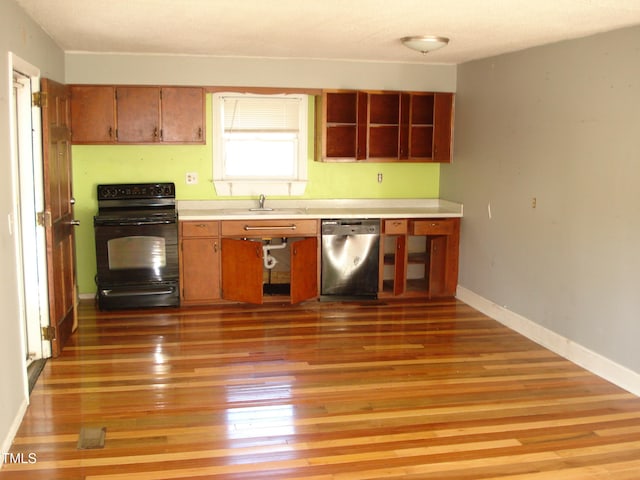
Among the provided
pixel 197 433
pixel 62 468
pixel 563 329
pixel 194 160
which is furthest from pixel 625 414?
pixel 194 160

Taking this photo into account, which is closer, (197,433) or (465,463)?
(465,463)

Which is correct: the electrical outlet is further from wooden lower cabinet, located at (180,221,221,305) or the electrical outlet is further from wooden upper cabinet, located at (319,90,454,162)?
wooden upper cabinet, located at (319,90,454,162)

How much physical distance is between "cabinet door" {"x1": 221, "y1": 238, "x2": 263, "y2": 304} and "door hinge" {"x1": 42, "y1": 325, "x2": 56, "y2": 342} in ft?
5.94

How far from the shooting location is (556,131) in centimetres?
485

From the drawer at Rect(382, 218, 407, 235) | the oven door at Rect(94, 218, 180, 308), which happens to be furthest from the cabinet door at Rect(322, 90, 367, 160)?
the oven door at Rect(94, 218, 180, 308)

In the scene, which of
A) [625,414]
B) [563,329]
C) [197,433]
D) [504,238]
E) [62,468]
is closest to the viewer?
[62,468]

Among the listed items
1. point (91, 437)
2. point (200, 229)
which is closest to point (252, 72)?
point (200, 229)

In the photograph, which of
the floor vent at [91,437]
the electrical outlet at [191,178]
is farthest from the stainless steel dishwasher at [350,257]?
the floor vent at [91,437]

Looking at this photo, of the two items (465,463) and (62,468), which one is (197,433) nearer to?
(62,468)

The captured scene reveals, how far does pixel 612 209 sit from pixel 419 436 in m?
2.01

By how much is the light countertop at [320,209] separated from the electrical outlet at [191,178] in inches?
7.3

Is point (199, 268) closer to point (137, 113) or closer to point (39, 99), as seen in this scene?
point (137, 113)

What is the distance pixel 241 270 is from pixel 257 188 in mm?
1003

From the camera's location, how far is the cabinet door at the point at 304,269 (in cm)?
596
